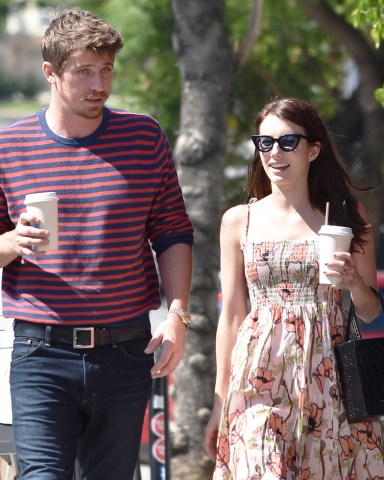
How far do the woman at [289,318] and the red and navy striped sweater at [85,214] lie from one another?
0.37 metres

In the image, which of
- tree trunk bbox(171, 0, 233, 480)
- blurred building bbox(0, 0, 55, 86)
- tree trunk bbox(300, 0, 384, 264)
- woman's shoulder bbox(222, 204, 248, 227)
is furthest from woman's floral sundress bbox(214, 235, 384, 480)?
blurred building bbox(0, 0, 55, 86)

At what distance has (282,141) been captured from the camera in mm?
3809

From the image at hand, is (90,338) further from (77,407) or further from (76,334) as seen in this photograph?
(77,407)

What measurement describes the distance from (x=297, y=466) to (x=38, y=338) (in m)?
0.94

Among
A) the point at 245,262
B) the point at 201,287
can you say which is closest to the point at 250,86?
the point at 201,287

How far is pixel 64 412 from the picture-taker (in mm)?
3555

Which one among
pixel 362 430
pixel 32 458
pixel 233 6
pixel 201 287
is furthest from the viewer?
pixel 233 6

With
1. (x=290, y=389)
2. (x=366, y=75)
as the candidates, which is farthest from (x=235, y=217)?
(x=366, y=75)

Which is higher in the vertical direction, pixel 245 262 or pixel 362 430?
pixel 245 262

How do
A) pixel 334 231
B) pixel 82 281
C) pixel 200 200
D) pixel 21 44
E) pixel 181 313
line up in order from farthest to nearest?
pixel 21 44, pixel 200 200, pixel 181 313, pixel 82 281, pixel 334 231

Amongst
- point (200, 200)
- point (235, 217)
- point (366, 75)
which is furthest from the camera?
point (366, 75)

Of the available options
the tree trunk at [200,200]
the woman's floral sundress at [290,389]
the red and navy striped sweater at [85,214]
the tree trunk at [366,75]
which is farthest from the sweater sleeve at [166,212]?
the tree trunk at [366,75]

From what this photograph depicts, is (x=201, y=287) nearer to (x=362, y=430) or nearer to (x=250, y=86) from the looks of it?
(x=362, y=430)

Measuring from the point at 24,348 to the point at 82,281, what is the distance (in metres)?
0.29
